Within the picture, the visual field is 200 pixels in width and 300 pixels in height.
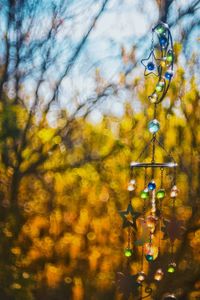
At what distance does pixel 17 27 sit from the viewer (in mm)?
2283

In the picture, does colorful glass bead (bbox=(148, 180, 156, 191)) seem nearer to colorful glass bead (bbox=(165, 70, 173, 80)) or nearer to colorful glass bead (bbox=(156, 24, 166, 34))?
colorful glass bead (bbox=(165, 70, 173, 80))

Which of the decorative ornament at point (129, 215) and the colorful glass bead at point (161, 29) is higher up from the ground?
the colorful glass bead at point (161, 29)

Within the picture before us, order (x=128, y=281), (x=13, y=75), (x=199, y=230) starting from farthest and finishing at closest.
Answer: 1. (x=13, y=75)
2. (x=199, y=230)
3. (x=128, y=281)

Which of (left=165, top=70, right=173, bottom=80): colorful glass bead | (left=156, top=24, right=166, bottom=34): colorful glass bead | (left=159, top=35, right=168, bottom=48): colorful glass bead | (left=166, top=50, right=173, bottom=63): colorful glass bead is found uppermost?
(left=156, top=24, right=166, bottom=34): colorful glass bead

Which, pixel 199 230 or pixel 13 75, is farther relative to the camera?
pixel 13 75

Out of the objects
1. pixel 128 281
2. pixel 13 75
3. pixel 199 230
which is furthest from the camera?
pixel 13 75

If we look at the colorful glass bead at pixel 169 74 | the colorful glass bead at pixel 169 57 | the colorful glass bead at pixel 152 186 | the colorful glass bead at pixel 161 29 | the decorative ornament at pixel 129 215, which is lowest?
the decorative ornament at pixel 129 215

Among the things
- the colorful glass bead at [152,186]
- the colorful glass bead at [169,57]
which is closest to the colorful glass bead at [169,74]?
the colorful glass bead at [169,57]

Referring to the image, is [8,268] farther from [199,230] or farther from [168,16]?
[168,16]

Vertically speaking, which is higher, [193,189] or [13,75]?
[13,75]

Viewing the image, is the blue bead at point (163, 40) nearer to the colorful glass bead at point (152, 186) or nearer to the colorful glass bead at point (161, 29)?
the colorful glass bead at point (161, 29)

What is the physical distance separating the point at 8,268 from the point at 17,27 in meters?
1.17

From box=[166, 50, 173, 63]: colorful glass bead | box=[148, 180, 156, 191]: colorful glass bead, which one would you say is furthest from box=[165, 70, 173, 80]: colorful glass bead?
box=[148, 180, 156, 191]: colorful glass bead

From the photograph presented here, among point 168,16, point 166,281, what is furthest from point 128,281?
point 168,16
